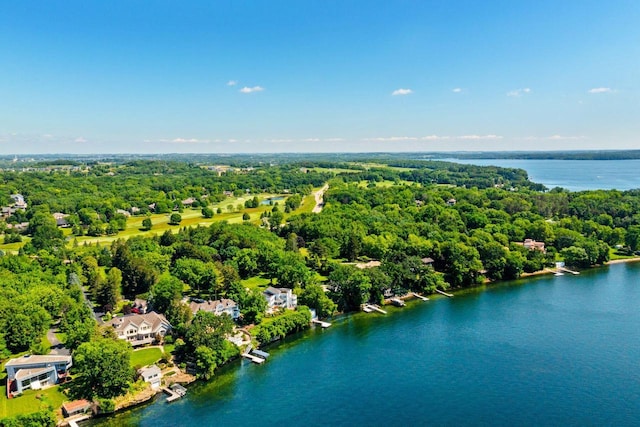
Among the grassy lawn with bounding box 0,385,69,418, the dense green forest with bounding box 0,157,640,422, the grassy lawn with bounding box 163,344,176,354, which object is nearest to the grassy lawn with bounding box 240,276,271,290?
the dense green forest with bounding box 0,157,640,422

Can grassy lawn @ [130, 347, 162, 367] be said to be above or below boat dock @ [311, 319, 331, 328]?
above

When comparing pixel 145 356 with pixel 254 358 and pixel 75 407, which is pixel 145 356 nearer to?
pixel 75 407

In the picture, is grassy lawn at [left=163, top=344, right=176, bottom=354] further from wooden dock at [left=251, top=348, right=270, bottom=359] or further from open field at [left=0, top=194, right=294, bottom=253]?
open field at [left=0, top=194, right=294, bottom=253]

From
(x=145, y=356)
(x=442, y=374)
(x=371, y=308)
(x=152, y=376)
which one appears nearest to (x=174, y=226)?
(x=371, y=308)

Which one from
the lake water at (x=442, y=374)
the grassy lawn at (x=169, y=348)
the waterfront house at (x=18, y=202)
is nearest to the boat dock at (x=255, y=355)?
the lake water at (x=442, y=374)

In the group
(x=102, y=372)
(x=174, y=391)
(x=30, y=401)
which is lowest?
(x=174, y=391)

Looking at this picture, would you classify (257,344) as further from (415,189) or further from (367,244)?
(415,189)
